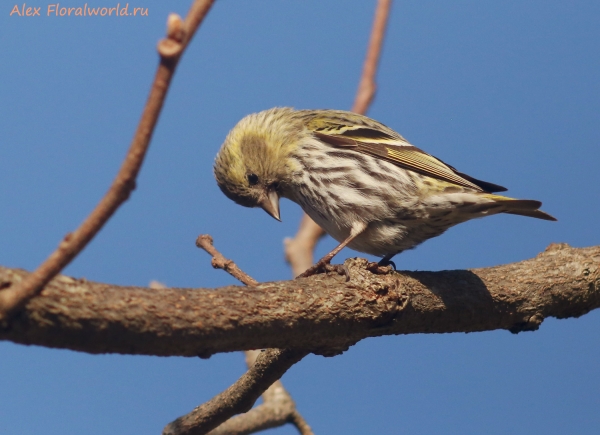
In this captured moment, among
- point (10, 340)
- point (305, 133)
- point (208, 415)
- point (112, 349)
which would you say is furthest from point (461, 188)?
point (10, 340)

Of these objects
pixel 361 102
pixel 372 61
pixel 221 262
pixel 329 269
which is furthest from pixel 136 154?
pixel 361 102

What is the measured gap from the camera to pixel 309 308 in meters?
2.97

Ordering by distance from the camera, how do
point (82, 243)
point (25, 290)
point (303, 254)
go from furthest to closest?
point (303, 254)
point (25, 290)
point (82, 243)

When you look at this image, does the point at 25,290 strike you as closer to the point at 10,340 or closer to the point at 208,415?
the point at 10,340

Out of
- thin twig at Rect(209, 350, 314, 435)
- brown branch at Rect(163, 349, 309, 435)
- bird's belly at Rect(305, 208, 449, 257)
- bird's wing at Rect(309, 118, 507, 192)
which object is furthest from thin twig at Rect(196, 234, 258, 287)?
bird's wing at Rect(309, 118, 507, 192)

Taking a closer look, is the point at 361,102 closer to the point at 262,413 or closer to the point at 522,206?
the point at 522,206

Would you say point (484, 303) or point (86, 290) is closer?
point (86, 290)

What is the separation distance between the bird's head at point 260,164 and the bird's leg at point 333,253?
0.66 m

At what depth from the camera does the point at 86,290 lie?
2.33 meters

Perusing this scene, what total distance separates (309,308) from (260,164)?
2.08m

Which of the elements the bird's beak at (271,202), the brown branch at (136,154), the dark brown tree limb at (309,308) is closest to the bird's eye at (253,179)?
the bird's beak at (271,202)

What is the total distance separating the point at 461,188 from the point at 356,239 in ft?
2.42

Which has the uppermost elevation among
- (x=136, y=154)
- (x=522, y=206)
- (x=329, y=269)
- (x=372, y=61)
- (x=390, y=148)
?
(x=372, y=61)

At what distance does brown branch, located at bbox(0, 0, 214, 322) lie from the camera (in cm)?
159
